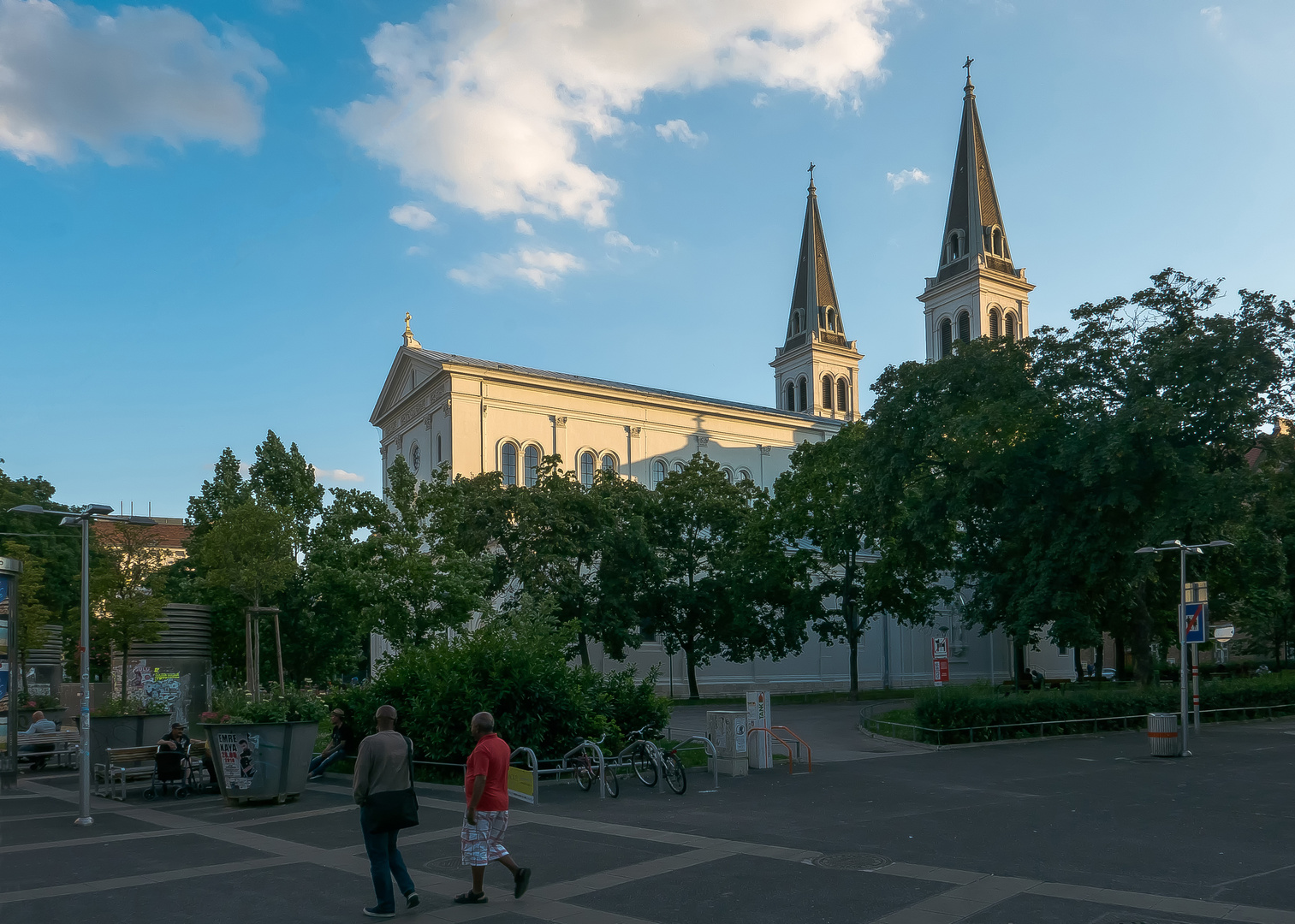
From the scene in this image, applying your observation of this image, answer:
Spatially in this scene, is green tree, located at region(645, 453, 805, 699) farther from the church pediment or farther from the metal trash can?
the metal trash can

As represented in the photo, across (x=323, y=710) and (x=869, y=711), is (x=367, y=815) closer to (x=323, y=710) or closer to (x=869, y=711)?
(x=323, y=710)

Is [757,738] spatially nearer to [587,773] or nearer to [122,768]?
[587,773]

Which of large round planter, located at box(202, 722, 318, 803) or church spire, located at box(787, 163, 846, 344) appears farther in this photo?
church spire, located at box(787, 163, 846, 344)

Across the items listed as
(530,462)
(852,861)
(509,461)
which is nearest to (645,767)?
(852,861)

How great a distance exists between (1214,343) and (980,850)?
2235 centimetres

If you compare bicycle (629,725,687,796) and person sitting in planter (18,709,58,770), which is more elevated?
bicycle (629,725,687,796)

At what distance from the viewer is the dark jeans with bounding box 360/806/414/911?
334 inches

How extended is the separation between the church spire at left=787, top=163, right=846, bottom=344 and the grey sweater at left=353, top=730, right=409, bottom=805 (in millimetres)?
81713

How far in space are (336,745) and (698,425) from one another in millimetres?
49909

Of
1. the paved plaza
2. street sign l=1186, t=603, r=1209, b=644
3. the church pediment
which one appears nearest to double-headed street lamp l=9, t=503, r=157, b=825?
the paved plaza

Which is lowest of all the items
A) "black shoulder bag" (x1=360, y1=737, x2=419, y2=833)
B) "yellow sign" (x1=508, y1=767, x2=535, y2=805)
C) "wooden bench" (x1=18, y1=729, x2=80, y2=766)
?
"wooden bench" (x1=18, y1=729, x2=80, y2=766)

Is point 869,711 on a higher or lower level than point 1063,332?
lower

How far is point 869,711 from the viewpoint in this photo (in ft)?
98.9

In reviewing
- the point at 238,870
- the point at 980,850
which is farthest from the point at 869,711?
the point at 238,870
